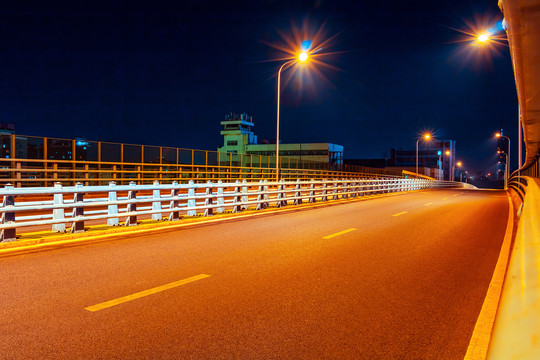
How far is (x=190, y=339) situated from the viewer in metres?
3.88

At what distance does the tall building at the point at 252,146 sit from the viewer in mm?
116750

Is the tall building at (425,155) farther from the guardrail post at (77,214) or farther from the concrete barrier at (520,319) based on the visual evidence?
the concrete barrier at (520,319)

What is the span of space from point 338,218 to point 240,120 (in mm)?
109479

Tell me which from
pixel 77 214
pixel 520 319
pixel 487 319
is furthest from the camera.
Result: pixel 77 214

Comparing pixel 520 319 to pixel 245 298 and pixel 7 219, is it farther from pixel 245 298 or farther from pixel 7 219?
pixel 7 219

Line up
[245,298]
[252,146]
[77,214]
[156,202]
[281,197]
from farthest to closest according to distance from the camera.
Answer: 1. [252,146]
2. [281,197]
3. [156,202]
4. [77,214]
5. [245,298]

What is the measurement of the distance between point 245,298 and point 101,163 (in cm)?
2307

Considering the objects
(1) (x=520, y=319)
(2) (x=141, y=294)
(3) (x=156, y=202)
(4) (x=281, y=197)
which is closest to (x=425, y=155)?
(4) (x=281, y=197)

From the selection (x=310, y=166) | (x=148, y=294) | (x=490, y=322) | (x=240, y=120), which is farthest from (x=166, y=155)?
(x=240, y=120)

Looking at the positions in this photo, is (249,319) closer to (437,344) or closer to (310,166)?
(437,344)

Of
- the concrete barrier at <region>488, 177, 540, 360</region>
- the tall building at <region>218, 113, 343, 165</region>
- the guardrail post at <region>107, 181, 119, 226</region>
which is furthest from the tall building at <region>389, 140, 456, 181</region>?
the concrete barrier at <region>488, 177, 540, 360</region>

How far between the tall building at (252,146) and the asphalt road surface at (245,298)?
108 meters

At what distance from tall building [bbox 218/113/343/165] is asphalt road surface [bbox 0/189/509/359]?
107507mm

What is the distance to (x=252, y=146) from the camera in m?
121
